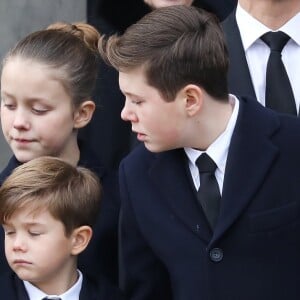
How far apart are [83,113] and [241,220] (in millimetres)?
738

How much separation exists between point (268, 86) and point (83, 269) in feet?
2.75

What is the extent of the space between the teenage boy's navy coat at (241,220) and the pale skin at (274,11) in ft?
1.74

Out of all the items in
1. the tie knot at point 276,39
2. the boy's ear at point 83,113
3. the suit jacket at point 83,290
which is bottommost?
the suit jacket at point 83,290

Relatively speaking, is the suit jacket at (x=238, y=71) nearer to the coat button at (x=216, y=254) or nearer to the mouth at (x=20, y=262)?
the coat button at (x=216, y=254)

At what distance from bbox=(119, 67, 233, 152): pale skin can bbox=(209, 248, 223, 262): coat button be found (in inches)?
12.4

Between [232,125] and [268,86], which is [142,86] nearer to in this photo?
[232,125]

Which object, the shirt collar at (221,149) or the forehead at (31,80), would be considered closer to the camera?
the shirt collar at (221,149)

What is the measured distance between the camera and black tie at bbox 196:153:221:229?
374 centimetres

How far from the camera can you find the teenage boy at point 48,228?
376 centimetres

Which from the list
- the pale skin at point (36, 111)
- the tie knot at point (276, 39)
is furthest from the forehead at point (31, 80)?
the tie knot at point (276, 39)

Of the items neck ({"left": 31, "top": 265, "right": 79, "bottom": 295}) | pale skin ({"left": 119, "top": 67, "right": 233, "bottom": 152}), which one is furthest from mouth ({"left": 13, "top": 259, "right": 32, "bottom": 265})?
pale skin ({"left": 119, "top": 67, "right": 233, "bottom": 152})

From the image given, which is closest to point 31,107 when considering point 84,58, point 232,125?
point 84,58

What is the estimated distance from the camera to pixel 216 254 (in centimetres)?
373

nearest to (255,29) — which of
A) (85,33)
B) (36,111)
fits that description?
(85,33)
